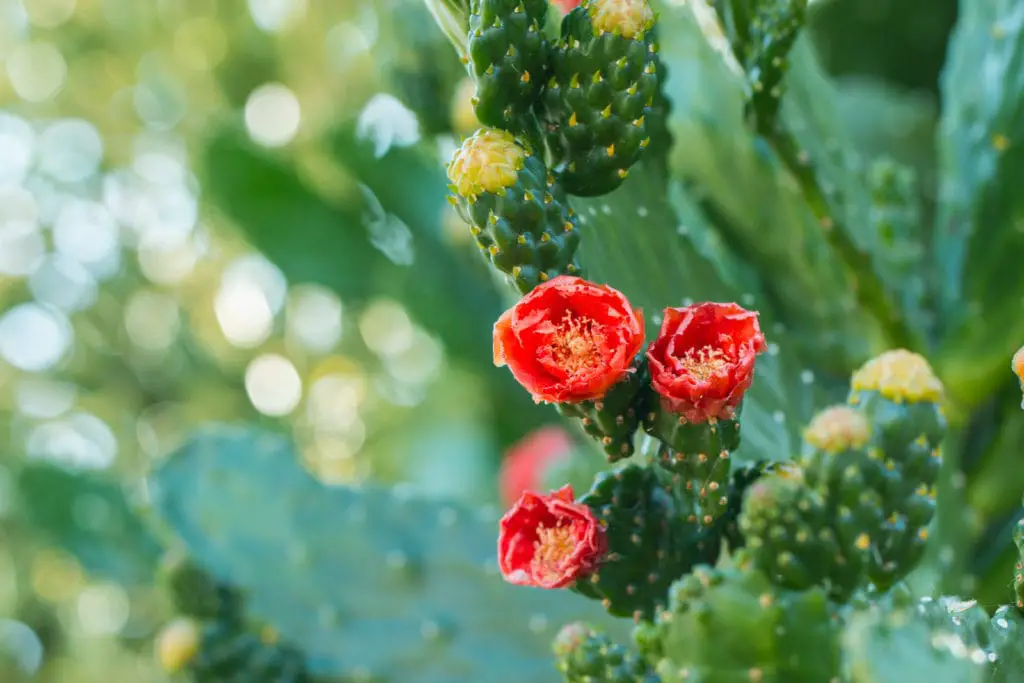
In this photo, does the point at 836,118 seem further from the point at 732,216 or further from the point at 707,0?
the point at 707,0

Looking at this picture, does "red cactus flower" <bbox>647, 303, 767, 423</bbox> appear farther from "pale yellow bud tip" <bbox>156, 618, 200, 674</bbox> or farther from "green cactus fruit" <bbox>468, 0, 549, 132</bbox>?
"pale yellow bud tip" <bbox>156, 618, 200, 674</bbox>

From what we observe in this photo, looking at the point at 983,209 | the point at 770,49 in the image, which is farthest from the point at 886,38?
the point at 770,49

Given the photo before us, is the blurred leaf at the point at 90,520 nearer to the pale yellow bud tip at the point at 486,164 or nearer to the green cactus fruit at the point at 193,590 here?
the green cactus fruit at the point at 193,590

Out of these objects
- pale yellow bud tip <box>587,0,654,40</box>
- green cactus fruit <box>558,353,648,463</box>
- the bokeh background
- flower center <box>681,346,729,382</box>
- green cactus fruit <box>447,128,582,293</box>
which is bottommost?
the bokeh background

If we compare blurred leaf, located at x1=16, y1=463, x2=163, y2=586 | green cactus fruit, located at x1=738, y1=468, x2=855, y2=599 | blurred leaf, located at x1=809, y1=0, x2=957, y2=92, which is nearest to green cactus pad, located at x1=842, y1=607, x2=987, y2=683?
green cactus fruit, located at x1=738, y1=468, x2=855, y2=599

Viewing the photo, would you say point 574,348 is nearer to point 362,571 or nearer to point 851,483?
point 851,483

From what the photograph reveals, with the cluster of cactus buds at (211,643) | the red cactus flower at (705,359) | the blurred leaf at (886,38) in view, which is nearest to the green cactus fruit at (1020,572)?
the red cactus flower at (705,359)

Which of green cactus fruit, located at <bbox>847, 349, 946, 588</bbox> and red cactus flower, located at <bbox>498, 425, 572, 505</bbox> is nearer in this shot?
green cactus fruit, located at <bbox>847, 349, 946, 588</bbox>
